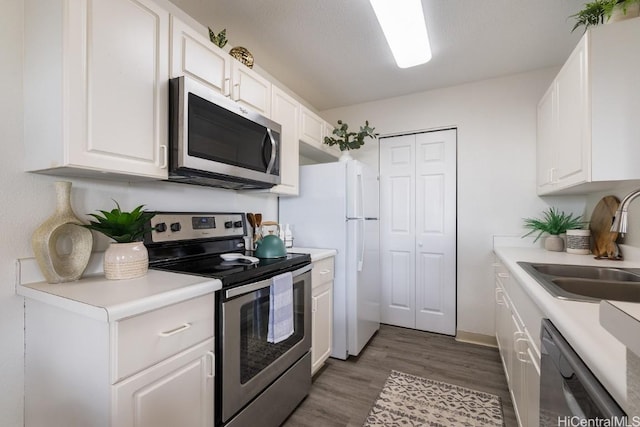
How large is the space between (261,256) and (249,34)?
5.16 feet

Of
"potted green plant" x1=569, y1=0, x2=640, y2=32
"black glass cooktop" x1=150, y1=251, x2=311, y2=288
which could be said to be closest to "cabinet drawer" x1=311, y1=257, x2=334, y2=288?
"black glass cooktop" x1=150, y1=251, x2=311, y2=288

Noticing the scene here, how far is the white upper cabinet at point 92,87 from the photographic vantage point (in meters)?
1.03

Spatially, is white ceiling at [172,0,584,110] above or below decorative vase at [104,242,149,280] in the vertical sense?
above

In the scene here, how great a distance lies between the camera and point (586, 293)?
4.37 feet

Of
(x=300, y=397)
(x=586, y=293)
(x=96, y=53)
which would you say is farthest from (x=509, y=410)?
(x=96, y=53)

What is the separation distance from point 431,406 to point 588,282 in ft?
3.79

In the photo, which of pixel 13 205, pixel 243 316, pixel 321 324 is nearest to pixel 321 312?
pixel 321 324

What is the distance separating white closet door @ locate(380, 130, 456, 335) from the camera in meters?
2.92

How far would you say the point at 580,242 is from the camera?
2.09 metres

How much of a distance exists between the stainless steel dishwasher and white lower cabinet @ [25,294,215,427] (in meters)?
1.17

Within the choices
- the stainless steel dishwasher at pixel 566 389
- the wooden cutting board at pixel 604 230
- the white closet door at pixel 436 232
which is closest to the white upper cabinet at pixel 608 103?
the wooden cutting board at pixel 604 230

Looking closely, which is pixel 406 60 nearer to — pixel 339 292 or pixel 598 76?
pixel 598 76

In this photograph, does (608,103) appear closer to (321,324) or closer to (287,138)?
(287,138)

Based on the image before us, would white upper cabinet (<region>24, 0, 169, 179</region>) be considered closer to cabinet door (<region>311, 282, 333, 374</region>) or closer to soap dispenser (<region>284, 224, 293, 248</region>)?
soap dispenser (<region>284, 224, 293, 248</region>)
